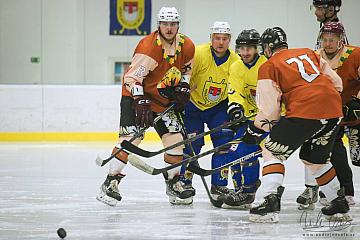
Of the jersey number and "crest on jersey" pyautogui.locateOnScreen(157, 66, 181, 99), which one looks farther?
"crest on jersey" pyautogui.locateOnScreen(157, 66, 181, 99)

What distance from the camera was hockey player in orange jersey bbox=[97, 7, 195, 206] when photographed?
5137 mm

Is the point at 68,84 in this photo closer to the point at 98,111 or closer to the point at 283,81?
the point at 98,111

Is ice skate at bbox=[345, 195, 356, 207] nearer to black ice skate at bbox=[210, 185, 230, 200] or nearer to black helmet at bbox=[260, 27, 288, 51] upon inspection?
black ice skate at bbox=[210, 185, 230, 200]

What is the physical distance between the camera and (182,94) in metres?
5.22

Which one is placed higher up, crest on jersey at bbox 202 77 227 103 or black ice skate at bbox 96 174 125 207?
crest on jersey at bbox 202 77 227 103

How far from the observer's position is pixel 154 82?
207 inches

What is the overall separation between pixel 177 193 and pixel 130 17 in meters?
6.14

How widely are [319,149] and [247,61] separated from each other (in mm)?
1017

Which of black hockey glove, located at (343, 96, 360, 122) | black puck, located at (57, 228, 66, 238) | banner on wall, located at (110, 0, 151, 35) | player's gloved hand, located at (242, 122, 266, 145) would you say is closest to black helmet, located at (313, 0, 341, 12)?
black hockey glove, located at (343, 96, 360, 122)

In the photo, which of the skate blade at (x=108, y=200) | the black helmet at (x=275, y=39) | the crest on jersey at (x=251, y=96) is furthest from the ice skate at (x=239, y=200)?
the black helmet at (x=275, y=39)

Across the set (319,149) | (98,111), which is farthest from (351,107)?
(98,111)

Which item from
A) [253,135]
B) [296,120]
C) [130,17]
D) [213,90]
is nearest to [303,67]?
[296,120]

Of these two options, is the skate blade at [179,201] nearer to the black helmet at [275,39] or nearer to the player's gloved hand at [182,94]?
the player's gloved hand at [182,94]
